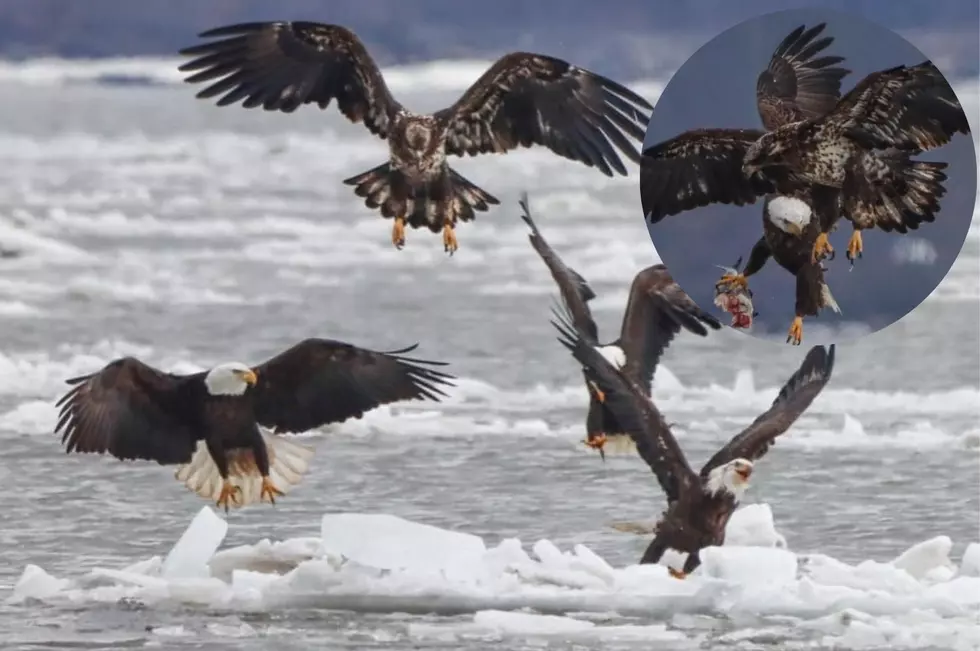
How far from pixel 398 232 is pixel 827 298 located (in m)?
0.98

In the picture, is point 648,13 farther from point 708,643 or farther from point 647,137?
point 708,643

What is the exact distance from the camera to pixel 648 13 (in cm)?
346

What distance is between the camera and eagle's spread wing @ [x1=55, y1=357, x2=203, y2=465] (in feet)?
10.8

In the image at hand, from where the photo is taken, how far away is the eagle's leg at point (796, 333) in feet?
11.2

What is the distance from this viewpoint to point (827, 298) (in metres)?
3.41

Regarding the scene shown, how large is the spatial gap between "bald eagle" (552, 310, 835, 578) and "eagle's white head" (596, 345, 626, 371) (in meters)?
0.01

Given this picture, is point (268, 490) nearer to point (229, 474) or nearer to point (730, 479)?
point (229, 474)

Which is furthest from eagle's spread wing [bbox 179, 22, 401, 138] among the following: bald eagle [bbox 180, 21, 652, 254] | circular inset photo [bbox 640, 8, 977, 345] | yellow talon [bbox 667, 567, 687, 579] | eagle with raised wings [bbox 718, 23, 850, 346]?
yellow talon [bbox 667, 567, 687, 579]

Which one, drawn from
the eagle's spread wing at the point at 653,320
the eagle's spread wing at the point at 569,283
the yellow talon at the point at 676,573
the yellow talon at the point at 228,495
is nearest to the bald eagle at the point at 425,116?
the eagle's spread wing at the point at 569,283

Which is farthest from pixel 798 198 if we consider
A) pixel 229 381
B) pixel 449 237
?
pixel 229 381

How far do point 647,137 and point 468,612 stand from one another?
44.6 inches

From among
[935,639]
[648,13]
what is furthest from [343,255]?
[935,639]

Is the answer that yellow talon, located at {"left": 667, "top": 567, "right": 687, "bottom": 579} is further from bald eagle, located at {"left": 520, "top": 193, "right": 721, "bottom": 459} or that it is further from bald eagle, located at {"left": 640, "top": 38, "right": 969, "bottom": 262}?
bald eagle, located at {"left": 640, "top": 38, "right": 969, "bottom": 262}

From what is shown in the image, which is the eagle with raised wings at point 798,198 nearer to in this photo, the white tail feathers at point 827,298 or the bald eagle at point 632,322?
the white tail feathers at point 827,298
